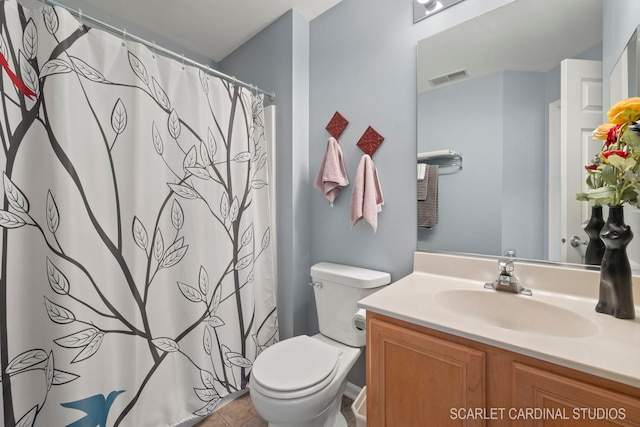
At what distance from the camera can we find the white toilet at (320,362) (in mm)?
1062

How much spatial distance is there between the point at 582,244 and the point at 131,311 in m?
1.88

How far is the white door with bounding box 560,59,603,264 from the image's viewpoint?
0.98 metres

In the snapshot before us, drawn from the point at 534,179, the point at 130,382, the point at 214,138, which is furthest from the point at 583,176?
the point at 130,382

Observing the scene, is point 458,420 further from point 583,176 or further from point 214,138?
point 214,138

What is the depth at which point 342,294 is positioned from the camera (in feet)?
4.80

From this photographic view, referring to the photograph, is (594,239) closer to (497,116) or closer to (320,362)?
(497,116)

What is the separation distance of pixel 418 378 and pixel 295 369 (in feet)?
1.88

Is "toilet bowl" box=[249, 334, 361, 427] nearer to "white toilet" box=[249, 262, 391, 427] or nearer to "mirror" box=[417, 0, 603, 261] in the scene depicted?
"white toilet" box=[249, 262, 391, 427]

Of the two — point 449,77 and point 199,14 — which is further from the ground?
point 199,14

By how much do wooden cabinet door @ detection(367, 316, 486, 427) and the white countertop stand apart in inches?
2.3

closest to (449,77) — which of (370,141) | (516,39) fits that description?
(516,39)

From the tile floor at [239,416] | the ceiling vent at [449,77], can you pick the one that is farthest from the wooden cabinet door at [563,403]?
the ceiling vent at [449,77]

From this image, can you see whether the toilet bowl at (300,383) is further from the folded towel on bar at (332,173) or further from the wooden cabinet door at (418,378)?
the folded towel on bar at (332,173)

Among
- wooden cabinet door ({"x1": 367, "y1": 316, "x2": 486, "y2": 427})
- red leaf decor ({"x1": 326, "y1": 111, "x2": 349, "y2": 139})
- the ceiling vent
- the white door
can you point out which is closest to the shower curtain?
red leaf decor ({"x1": 326, "y1": 111, "x2": 349, "y2": 139})
